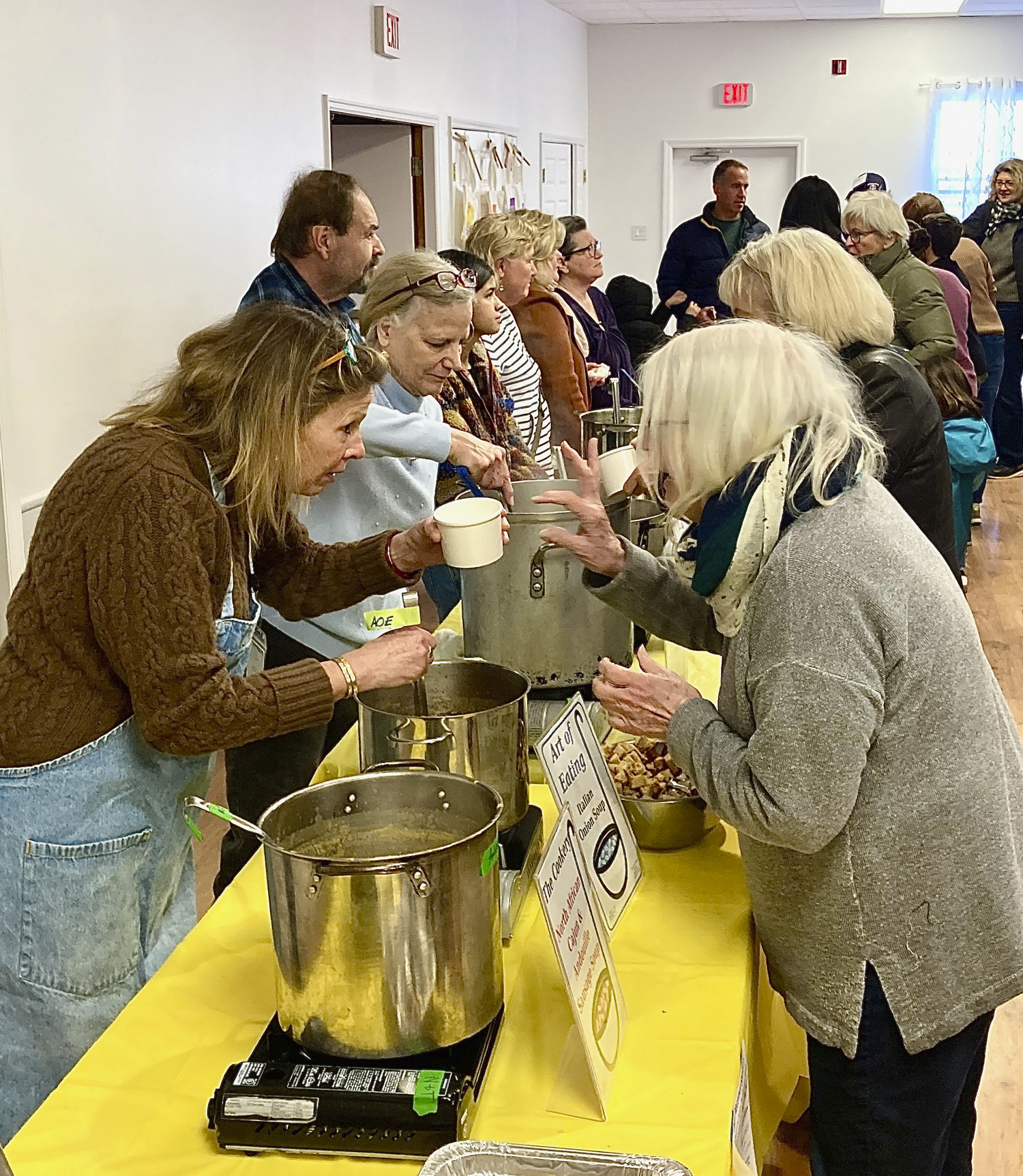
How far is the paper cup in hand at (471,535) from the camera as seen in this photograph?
5.64 feet

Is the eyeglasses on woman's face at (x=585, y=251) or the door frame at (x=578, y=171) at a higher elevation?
the door frame at (x=578, y=171)

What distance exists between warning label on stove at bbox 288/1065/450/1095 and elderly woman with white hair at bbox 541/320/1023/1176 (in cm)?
46

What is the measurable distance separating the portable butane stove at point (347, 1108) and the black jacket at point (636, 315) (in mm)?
5934

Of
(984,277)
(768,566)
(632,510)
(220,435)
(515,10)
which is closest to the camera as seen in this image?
(768,566)

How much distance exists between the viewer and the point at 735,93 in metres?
10.1

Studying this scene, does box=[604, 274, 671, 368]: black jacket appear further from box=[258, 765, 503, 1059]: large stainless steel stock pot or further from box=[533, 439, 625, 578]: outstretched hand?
box=[258, 765, 503, 1059]: large stainless steel stock pot

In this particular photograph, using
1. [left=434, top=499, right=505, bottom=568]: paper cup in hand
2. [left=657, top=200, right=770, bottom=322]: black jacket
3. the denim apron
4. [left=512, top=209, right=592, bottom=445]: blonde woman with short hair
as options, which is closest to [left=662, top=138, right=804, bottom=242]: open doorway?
[left=657, top=200, right=770, bottom=322]: black jacket

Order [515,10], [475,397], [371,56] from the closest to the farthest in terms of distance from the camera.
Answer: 1. [475,397]
2. [371,56]
3. [515,10]

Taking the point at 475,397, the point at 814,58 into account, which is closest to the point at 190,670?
the point at 475,397

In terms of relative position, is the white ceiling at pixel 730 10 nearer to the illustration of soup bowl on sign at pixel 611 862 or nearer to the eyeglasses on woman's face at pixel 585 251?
the eyeglasses on woman's face at pixel 585 251

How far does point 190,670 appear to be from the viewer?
142cm

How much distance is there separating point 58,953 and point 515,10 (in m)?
7.31

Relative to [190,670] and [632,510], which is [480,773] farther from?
[632,510]

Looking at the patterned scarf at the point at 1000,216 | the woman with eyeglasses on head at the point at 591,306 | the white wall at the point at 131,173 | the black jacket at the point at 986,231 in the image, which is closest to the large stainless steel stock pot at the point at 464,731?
the white wall at the point at 131,173
